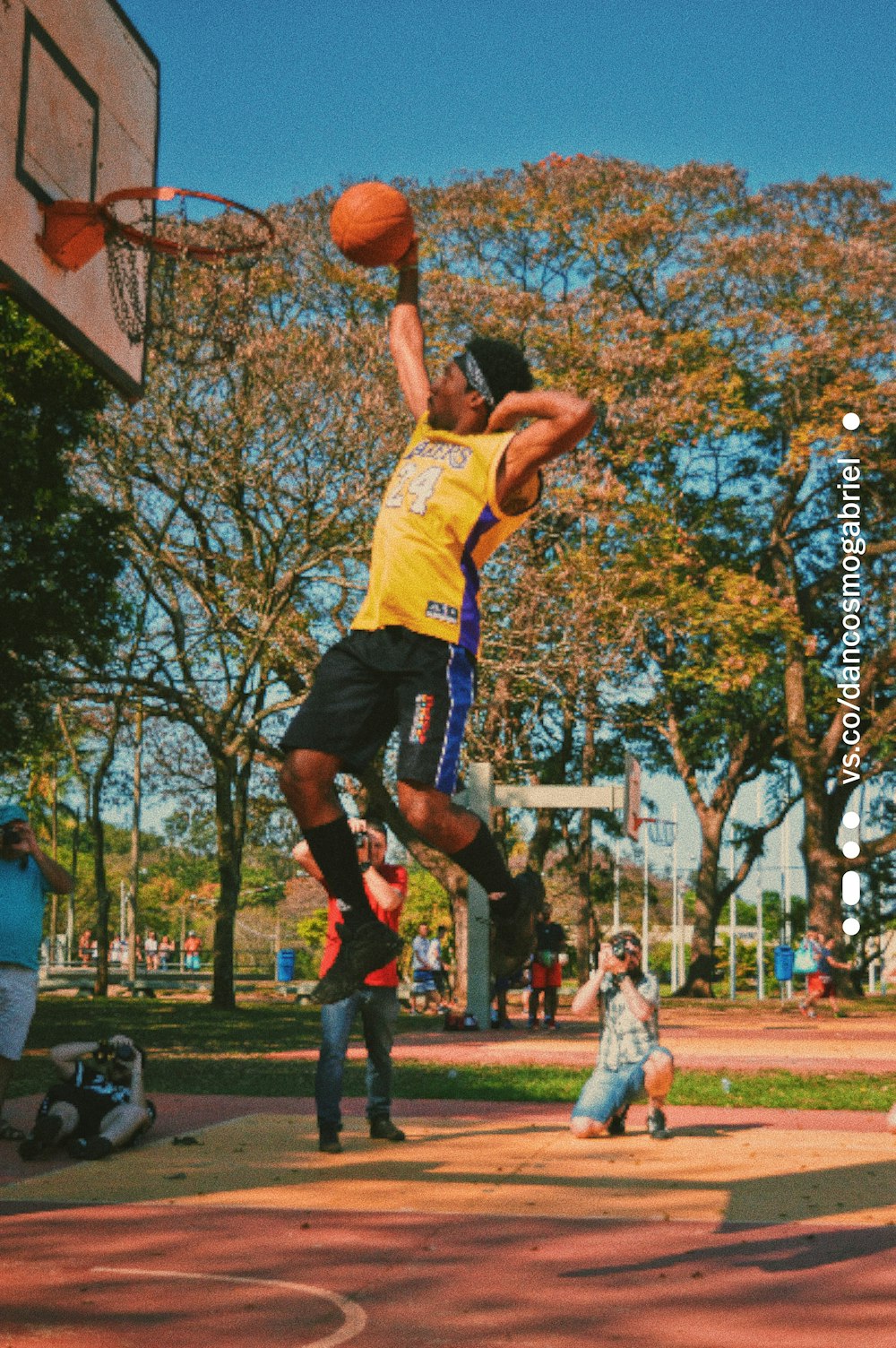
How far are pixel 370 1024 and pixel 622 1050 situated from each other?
1606mm

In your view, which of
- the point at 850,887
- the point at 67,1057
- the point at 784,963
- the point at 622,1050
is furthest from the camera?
the point at 784,963

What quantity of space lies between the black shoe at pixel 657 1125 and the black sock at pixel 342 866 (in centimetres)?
527

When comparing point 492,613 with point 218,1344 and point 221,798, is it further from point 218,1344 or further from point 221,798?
point 218,1344

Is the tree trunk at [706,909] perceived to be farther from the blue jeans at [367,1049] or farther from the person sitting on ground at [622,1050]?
the blue jeans at [367,1049]

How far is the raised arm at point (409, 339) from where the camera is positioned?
17.7 feet

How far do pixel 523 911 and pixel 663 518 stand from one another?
78.6 feet

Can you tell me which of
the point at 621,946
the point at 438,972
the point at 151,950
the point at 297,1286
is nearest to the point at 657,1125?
the point at 621,946

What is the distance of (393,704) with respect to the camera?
4.97m

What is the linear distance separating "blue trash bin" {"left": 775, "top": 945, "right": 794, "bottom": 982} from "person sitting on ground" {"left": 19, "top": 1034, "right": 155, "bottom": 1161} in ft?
97.1

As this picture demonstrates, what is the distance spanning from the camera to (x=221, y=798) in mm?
27281

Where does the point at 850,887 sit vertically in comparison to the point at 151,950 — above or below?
above

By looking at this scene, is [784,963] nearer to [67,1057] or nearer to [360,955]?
[67,1057]

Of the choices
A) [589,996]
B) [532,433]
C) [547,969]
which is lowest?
[547,969]

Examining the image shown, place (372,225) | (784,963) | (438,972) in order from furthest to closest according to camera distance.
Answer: (784,963) → (438,972) → (372,225)
